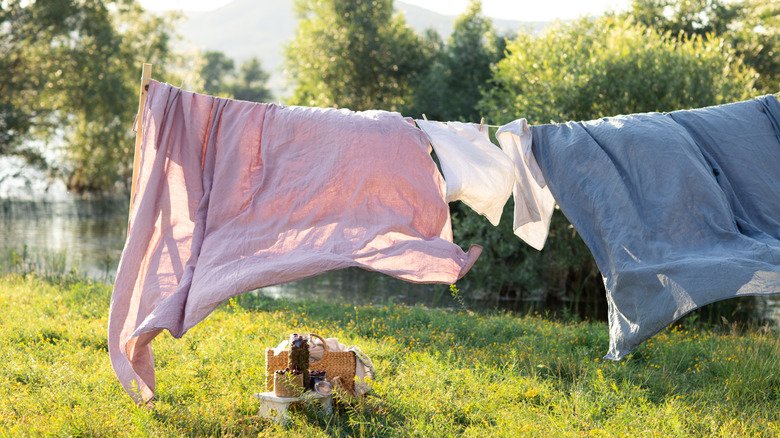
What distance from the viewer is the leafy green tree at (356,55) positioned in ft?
58.9

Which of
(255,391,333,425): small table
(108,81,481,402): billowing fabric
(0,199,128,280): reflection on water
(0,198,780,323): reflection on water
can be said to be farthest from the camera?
(0,199,128,280): reflection on water

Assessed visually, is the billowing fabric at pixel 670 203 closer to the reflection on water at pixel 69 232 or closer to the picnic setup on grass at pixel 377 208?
the picnic setup on grass at pixel 377 208

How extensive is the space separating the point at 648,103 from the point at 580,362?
6582 mm

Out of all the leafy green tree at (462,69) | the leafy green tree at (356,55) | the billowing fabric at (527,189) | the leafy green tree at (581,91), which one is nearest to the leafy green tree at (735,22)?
the leafy green tree at (462,69)

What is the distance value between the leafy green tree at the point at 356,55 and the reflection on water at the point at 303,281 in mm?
6575

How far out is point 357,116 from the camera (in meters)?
3.79

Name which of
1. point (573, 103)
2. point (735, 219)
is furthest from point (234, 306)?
point (573, 103)

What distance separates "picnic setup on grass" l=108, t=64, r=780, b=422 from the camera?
3.31m

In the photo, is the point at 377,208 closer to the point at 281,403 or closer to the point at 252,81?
the point at 281,403

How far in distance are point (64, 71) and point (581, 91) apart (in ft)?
49.1

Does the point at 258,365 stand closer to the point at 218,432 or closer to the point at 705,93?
the point at 218,432

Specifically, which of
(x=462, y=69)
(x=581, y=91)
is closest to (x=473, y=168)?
(x=581, y=91)

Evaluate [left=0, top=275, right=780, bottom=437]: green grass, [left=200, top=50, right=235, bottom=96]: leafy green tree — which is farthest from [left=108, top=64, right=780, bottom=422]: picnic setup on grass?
[left=200, top=50, right=235, bottom=96]: leafy green tree

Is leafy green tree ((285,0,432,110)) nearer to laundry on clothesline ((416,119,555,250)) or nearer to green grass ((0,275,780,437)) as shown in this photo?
green grass ((0,275,780,437))
